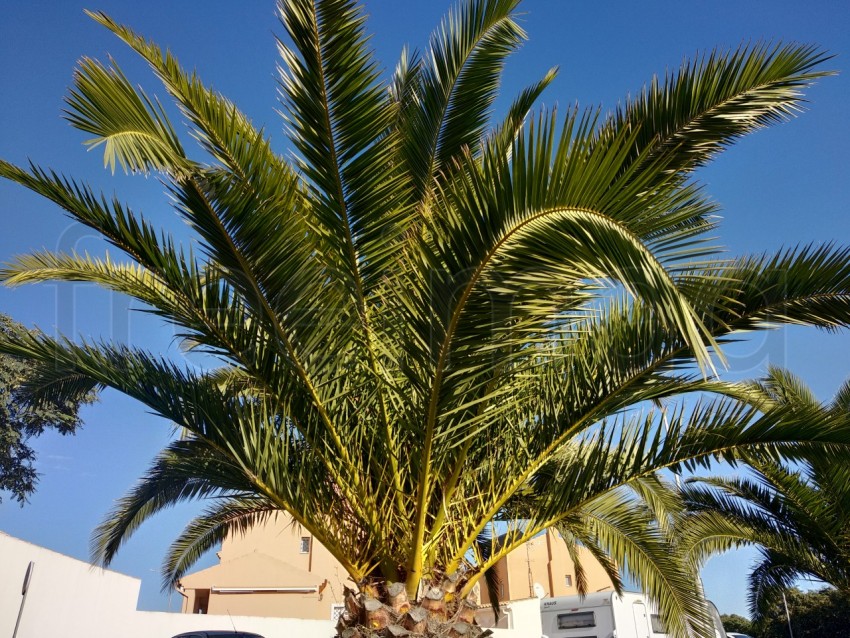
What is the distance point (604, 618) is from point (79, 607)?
10.5 meters

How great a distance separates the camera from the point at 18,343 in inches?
223

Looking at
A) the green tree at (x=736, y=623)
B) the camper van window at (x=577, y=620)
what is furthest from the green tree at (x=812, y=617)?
the camper van window at (x=577, y=620)

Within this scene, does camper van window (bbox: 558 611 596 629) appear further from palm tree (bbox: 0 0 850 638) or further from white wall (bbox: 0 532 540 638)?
palm tree (bbox: 0 0 850 638)

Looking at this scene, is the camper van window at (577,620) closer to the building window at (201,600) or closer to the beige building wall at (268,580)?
the beige building wall at (268,580)

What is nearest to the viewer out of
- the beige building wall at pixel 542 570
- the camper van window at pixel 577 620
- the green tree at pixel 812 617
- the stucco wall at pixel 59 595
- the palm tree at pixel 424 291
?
the palm tree at pixel 424 291

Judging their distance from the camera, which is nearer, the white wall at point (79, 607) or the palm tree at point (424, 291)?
the palm tree at point (424, 291)

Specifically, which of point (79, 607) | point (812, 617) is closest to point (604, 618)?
point (79, 607)

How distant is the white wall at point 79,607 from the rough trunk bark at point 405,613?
6.85m

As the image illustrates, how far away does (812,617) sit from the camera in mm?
33000

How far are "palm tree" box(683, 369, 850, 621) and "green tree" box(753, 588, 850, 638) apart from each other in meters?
19.0

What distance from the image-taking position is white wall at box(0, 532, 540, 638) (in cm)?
1034

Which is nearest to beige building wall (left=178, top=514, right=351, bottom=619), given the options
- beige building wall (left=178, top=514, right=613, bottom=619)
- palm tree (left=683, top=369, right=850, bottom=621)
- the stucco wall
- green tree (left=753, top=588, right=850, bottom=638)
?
beige building wall (left=178, top=514, right=613, bottom=619)

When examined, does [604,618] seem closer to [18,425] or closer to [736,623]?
[18,425]

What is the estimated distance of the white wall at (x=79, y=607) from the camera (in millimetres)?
10336
